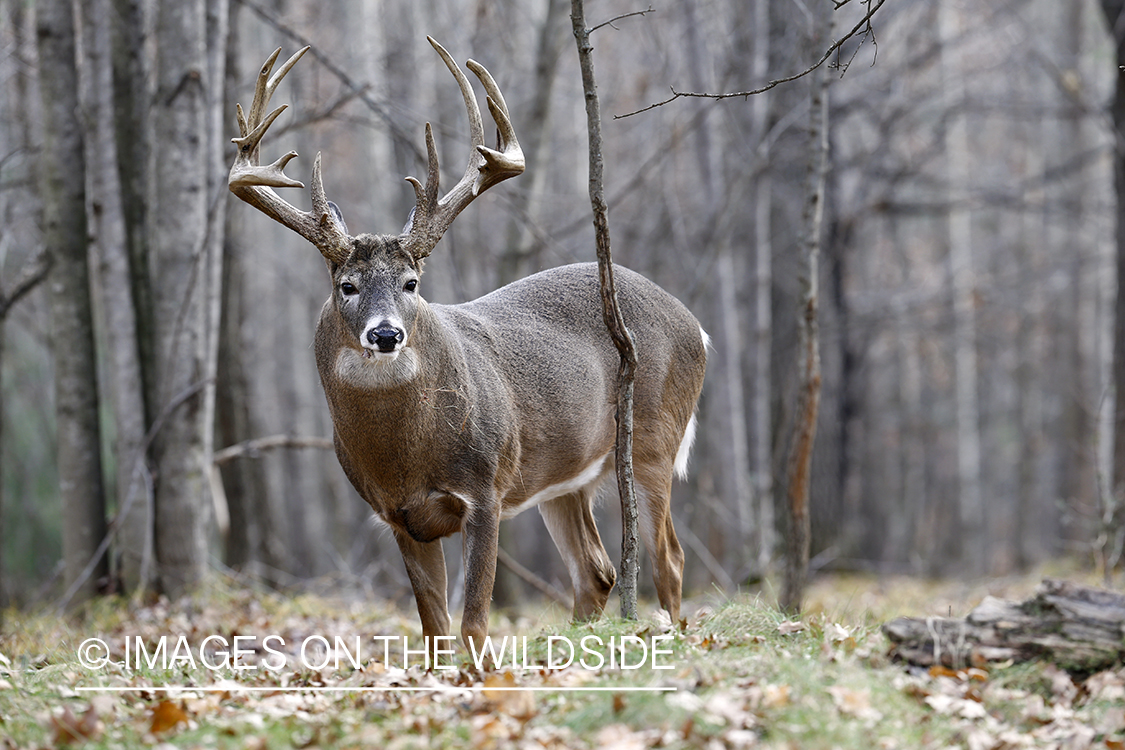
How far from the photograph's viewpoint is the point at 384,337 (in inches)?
185

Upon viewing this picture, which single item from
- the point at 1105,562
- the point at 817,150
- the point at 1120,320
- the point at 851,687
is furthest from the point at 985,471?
the point at 851,687

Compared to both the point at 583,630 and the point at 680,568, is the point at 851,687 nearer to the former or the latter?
the point at 583,630

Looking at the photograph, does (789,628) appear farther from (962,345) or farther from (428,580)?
(962,345)

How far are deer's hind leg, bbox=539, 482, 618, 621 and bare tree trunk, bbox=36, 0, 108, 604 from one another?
3458 mm

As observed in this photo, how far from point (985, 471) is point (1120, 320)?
21037 millimetres

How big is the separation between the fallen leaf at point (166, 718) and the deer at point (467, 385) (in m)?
1.60

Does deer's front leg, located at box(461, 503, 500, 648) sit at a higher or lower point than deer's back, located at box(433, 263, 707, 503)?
lower

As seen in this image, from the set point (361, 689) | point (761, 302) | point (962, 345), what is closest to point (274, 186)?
point (361, 689)

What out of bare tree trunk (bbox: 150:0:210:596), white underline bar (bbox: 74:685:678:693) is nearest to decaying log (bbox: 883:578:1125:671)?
white underline bar (bbox: 74:685:678:693)

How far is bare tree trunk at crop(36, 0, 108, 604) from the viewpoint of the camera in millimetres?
7625

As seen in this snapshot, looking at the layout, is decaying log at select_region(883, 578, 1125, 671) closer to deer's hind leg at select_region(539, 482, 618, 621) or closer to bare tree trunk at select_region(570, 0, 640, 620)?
bare tree trunk at select_region(570, 0, 640, 620)

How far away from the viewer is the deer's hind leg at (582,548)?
629cm

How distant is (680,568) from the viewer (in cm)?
619

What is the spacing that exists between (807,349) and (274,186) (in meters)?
3.38
